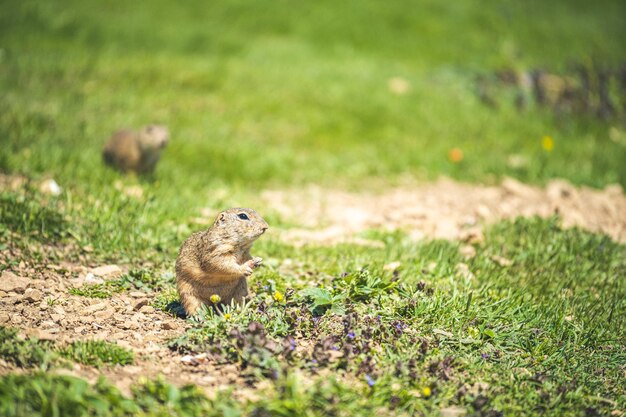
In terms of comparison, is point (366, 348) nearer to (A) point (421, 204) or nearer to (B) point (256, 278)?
(B) point (256, 278)

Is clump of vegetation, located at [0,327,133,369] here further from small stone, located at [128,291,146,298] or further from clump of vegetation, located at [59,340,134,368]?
small stone, located at [128,291,146,298]

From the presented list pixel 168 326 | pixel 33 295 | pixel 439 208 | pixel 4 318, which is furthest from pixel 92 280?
pixel 439 208

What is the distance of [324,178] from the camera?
7.21 m

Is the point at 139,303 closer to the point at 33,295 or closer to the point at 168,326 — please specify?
the point at 168,326

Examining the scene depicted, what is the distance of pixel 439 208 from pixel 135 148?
130 inches

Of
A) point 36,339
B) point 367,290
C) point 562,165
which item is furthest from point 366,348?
point 562,165

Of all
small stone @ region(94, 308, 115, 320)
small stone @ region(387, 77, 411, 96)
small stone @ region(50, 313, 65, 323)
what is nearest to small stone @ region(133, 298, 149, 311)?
small stone @ region(94, 308, 115, 320)

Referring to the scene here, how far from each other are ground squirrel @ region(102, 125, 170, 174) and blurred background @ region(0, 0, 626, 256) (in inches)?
6.5

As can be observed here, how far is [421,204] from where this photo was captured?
20.4 feet

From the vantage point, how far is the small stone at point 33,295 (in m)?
3.49

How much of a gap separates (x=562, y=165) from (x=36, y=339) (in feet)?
22.3

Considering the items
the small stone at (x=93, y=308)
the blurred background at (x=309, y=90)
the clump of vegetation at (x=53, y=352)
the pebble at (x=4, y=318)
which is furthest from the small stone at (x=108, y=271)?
the blurred background at (x=309, y=90)

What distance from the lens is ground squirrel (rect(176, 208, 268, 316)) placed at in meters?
3.29

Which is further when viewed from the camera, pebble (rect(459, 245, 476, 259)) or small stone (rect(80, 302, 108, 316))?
pebble (rect(459, 245, 476, 259))
